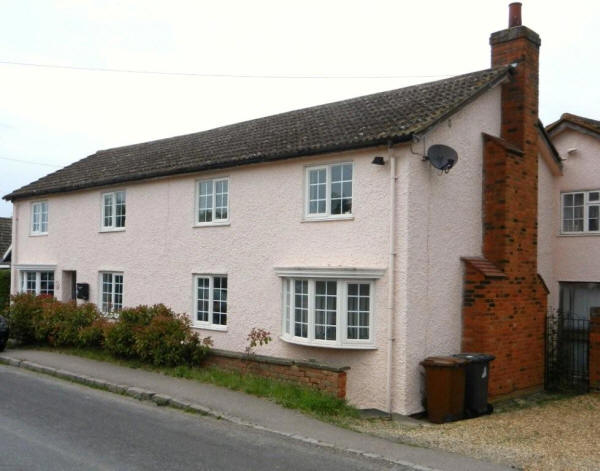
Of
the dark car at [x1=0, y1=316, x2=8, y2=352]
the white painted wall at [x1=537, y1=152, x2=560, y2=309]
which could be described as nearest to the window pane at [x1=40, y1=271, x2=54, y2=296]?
the dark car at [x1=0, y1=316, x2=8, y2=352]

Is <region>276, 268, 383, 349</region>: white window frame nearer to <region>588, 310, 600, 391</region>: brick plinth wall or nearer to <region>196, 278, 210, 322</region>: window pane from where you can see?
<region>196, 278, 210, 322</region>: window pane

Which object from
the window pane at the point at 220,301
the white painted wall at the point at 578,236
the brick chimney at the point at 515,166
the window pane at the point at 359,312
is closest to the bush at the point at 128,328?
the window pane at the point at 220,301

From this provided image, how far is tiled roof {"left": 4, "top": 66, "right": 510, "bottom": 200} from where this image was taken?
12328mm

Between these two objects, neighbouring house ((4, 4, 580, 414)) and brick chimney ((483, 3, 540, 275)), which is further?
brick chimney ((483, 3, 540, 275))

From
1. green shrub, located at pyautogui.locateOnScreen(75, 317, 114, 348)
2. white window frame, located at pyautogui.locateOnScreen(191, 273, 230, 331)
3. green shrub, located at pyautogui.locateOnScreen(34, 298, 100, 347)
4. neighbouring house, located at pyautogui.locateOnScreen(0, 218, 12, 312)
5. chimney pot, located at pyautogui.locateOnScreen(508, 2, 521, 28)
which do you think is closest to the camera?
chimney pot, located at pyautogui.locateOnScreen(508, 2, 521, 28)

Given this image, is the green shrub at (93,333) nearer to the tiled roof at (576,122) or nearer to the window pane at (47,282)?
the window pane at (47,282)

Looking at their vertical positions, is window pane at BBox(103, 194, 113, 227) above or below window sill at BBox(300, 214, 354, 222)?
above

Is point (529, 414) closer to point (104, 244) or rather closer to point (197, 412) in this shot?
point (197, 412)

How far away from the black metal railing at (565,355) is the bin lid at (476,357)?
10.5 feet

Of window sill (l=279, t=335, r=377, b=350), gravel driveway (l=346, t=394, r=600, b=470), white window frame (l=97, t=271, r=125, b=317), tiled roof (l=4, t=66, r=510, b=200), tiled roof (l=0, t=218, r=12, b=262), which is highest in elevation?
tiled roof (l=4, t=66, r=510, b=200)

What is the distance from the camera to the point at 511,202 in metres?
13.3

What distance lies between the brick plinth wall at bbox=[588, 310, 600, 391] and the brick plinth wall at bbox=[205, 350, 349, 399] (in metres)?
5.82

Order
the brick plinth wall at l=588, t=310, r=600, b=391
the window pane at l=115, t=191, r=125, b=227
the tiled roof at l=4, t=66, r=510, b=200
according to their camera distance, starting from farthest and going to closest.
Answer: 1. the window pane at l=115, t=191, r=125, b=227
2. the brick plinth wall at l=588, t=310, r=600, b=391
3. the tiled roof at l=4, t=66, r=510, b=200

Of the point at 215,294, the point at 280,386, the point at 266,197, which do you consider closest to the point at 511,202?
the point at 266,197
